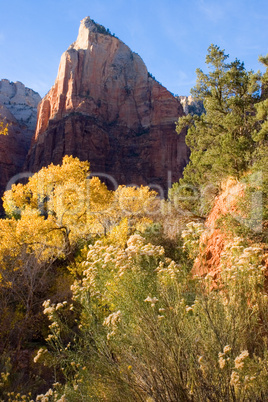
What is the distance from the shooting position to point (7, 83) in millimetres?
104625

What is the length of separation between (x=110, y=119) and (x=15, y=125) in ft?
96.1

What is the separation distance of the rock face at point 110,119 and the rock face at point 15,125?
486cm

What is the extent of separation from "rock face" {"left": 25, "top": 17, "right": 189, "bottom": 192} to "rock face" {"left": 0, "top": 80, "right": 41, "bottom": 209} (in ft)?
15.9

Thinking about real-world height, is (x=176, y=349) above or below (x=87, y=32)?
below

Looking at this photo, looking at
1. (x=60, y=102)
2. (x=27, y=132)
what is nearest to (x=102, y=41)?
(x=60, y=102)

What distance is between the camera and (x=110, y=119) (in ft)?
230

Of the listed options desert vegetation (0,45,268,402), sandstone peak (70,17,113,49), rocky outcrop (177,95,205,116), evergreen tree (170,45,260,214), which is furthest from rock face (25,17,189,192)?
evergreen tree (170,45,260,214)

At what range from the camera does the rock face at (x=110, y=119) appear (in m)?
62.9

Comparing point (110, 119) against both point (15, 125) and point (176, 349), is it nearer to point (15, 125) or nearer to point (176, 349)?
point (15, 125)

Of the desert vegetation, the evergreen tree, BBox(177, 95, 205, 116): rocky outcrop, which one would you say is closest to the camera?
the desert vegetation

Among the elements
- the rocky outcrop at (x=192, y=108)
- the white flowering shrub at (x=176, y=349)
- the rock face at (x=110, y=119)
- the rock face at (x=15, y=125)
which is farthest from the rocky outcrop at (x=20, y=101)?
the white flowering shrub at (x=176, y=349)

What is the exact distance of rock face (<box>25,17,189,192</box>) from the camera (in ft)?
206

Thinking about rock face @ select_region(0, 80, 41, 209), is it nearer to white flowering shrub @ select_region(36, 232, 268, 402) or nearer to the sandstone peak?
the sandstone peak

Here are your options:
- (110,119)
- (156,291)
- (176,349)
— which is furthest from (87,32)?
(176,349)
